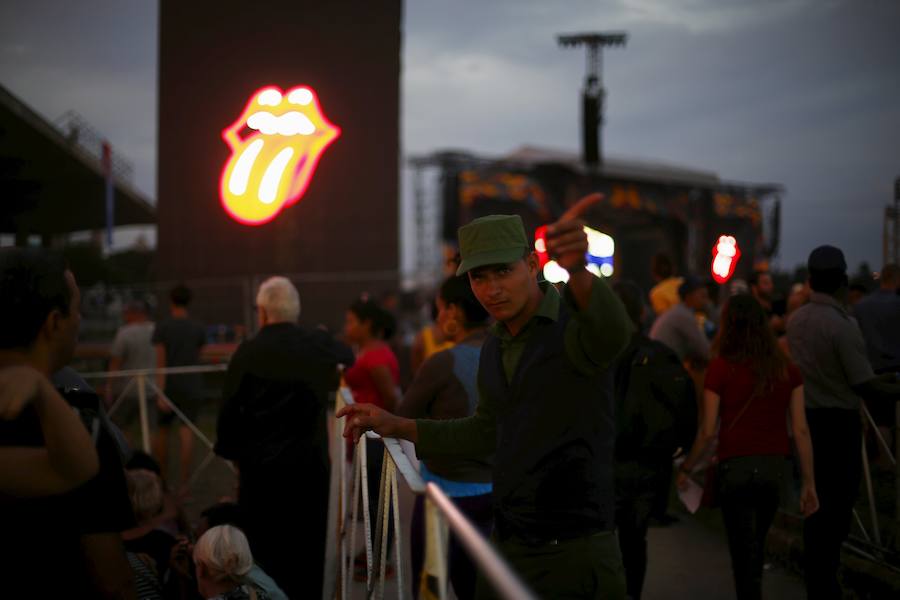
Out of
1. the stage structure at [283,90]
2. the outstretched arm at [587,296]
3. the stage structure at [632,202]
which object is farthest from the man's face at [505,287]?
the stage structure at [632,202]

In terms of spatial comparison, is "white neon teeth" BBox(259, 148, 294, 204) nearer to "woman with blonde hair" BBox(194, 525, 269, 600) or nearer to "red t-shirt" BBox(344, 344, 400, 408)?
"red t-shirt" BBox(344, 344, 400, 408)

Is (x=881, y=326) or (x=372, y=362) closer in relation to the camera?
(x=372, y=362)

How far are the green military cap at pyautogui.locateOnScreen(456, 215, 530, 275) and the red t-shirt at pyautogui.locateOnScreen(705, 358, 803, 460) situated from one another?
77.7 inches

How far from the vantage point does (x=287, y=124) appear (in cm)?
998

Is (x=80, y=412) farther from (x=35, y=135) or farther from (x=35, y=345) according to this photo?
(x=35, y=135)

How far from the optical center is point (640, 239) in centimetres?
2662

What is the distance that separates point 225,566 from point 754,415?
8.10 ft

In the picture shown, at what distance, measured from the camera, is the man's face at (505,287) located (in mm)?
2156

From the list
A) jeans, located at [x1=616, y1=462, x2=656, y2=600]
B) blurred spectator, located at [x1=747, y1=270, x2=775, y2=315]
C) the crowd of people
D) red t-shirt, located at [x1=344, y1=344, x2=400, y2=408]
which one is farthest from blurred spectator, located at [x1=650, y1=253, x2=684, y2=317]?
jeans, located at [x1=616, y1=462, x2=656, y2=600]

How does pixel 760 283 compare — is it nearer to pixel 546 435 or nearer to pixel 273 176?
pixel 546 435

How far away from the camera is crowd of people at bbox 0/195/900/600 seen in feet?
5.20

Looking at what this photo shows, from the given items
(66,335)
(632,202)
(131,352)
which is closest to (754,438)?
(66,335)

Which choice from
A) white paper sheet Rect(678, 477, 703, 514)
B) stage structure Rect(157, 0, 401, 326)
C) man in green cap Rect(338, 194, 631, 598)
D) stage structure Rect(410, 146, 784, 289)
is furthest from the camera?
stage structure Rect(410, 146, 784, 289)

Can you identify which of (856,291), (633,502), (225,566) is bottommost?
(225,566)
